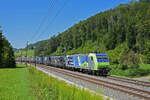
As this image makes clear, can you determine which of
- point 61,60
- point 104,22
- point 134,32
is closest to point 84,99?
point 61,60

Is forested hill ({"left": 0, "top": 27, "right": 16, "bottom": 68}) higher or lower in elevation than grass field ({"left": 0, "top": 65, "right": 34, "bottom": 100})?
higher

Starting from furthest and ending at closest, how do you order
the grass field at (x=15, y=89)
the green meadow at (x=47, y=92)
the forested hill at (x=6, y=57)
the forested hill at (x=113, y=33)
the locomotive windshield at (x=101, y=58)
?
1. the forested hill at (x=113, y=33)
2. the forested hill at (x=6, y=57)
3. the locomotive windshield at (x=101, y=58)
4. the grass field at (x=15, y=89)
5. the green meadow at (x=47, y=92)

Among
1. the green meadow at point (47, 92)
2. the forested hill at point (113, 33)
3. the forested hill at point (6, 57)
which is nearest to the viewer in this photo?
the green meadow at point (47, 92)

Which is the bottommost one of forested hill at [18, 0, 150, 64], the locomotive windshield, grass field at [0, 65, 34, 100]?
grass field at [0, 65, 34, 100]

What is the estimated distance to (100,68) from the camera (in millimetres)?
29516

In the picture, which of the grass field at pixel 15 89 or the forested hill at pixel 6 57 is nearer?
the grass field at pixel 15 89

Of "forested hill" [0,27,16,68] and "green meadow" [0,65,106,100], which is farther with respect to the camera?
"forested hill" [0,27,16,68]

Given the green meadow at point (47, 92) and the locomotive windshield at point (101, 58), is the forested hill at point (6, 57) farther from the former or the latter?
the green meadow at point (47, 92)

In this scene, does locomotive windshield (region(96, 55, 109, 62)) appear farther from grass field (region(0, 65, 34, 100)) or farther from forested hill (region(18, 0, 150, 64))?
forested hill (region(18, 0, 150, 64))

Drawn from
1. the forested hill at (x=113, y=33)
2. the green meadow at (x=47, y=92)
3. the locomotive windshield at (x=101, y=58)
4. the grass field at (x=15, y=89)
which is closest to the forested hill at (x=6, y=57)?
the forested hill at (x=113, y=33)

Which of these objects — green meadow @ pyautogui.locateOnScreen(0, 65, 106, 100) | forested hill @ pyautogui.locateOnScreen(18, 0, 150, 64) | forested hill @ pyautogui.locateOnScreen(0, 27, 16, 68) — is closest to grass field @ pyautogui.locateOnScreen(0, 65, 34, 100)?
green meadow @ pyautogui.locateOnScreen(0, 65, 106, 100)

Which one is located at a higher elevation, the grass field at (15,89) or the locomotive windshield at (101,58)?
the locomotive windshield at (101,58)

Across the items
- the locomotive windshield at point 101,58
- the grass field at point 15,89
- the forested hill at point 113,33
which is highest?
the forested hill at point 113,33

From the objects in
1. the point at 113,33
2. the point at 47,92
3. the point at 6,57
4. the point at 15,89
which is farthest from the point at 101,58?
the point at 113,33
